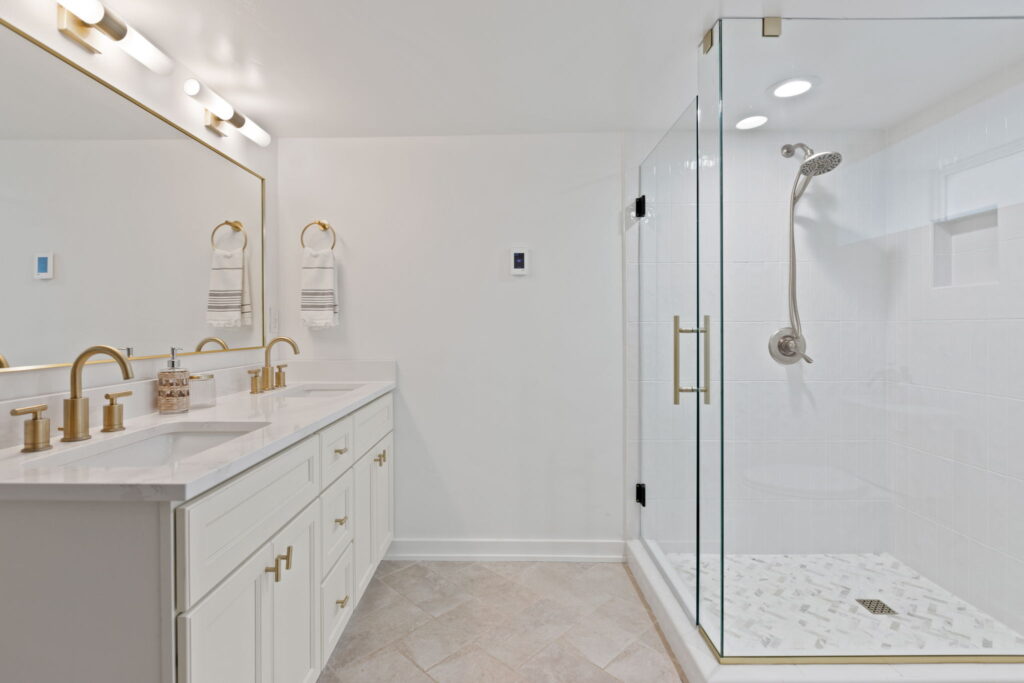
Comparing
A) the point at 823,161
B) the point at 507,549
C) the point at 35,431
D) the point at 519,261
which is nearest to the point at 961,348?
the point at 823,161

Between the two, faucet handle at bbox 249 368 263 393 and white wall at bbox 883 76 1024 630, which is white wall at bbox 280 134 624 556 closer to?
faucet handle at bbox 249 368 263 393

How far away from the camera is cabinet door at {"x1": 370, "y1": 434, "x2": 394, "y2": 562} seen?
2.11 m

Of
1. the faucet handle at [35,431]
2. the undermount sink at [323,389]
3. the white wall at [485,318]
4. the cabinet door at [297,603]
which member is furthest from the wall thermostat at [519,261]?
the faucet handle at [35,431]

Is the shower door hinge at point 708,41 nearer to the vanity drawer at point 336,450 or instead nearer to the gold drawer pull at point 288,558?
the vanity drawer at point 336,450

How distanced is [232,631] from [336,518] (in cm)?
62

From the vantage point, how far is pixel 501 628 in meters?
1.89

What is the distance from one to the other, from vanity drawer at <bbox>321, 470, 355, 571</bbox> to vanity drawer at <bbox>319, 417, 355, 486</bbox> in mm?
38

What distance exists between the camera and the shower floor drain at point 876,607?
1.53 m

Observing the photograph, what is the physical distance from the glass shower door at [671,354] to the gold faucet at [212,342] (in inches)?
72.4

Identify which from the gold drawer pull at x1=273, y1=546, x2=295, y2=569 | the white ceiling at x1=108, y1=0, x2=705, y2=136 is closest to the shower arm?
the white ceiling at x1=108, y1=0, x2=705, y2=136

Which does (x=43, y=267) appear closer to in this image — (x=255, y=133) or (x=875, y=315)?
(x=255, y=133)

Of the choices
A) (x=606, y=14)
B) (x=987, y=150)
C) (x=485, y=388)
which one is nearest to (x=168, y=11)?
(x=606, y=14)

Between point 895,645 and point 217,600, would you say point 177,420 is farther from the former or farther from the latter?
point 895,645

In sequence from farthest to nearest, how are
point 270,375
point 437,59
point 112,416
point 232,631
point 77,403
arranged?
1. point 270,375
2. point 437,59
3. point 112,416
4. point 77,403
5. point 232,631
